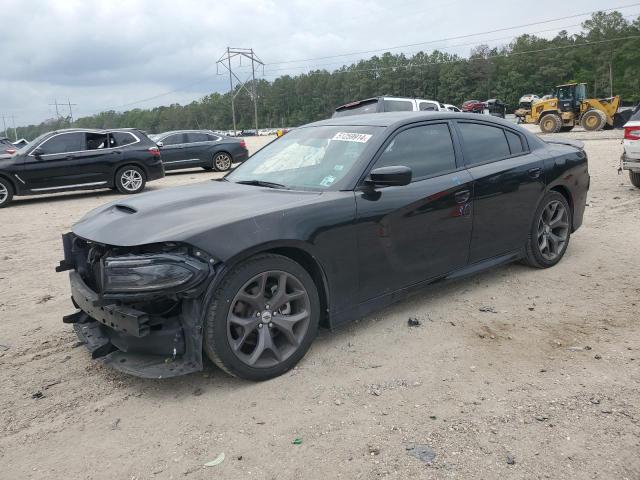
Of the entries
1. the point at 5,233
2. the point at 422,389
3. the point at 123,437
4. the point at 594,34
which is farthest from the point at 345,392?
the point at 594,34

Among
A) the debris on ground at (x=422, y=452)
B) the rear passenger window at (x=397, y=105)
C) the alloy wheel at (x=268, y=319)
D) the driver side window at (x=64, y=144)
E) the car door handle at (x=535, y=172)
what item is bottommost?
the debris on ground at (x=422, y=452)

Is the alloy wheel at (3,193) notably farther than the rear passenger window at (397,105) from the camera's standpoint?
No

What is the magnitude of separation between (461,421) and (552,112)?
28141 mm

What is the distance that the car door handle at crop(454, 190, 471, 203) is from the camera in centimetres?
407

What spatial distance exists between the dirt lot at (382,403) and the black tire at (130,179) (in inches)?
319

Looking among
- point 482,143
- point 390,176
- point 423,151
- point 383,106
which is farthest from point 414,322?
point 383,106

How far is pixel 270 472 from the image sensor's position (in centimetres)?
240

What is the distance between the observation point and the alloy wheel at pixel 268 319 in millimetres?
3068

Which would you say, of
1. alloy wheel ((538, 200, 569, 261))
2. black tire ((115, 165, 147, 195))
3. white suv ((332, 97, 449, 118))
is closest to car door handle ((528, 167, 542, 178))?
alloy wheel ((538, 200, 569, 261))

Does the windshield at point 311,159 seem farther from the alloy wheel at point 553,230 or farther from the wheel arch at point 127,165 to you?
the wheel arch at point 127,165

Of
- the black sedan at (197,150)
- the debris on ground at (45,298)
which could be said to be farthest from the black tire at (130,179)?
the debris on ground at (45,298)

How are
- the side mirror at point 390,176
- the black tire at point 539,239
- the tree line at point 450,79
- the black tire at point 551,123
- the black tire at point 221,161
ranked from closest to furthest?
the side mirror at point 390,176
the black tire at point 539,239
the black tire at point 221,161
the black tire at point 551,123
the tree line at point 450,79

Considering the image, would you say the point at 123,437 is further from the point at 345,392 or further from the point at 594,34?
the point at 594,34

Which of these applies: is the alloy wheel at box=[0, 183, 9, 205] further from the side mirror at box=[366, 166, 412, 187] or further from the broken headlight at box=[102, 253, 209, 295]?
the side mirror at box=[366, 166, 412, 187]
